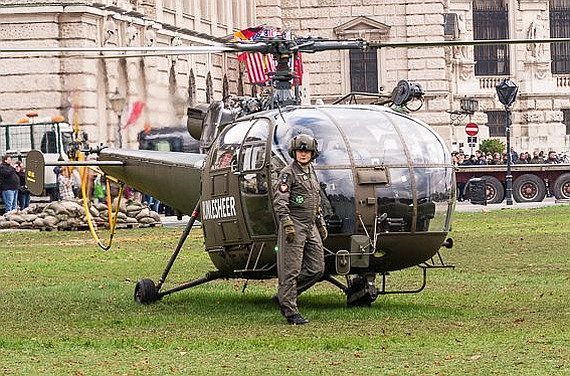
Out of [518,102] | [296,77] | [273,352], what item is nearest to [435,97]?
[518,102]

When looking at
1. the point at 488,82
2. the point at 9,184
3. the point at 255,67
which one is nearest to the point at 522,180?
the point at 255,67

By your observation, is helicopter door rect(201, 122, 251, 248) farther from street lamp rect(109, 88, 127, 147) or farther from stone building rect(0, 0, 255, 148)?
street lamp rect(109, 88, 127, 147)

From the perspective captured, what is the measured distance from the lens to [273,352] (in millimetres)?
13805

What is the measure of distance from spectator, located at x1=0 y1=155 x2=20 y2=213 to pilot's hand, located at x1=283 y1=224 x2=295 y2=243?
27.1 metres

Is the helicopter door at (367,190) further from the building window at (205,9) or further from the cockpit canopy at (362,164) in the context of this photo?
the building window at (205,9)

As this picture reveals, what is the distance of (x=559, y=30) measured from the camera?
9319 centimetres

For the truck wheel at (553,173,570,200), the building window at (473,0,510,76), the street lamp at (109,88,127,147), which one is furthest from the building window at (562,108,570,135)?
the street lamp at (109,88,127,147)

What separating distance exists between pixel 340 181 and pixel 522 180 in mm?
39158

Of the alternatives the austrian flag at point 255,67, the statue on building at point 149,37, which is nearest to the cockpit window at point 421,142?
the statue on building at point 149,37

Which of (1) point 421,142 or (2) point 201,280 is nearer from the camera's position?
(1) point 421,142

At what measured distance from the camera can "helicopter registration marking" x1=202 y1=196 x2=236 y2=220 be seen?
57.9ft

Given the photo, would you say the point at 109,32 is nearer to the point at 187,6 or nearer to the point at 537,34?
the point at 187,6

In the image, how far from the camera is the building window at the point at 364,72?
7319 cm

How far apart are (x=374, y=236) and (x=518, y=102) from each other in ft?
230
